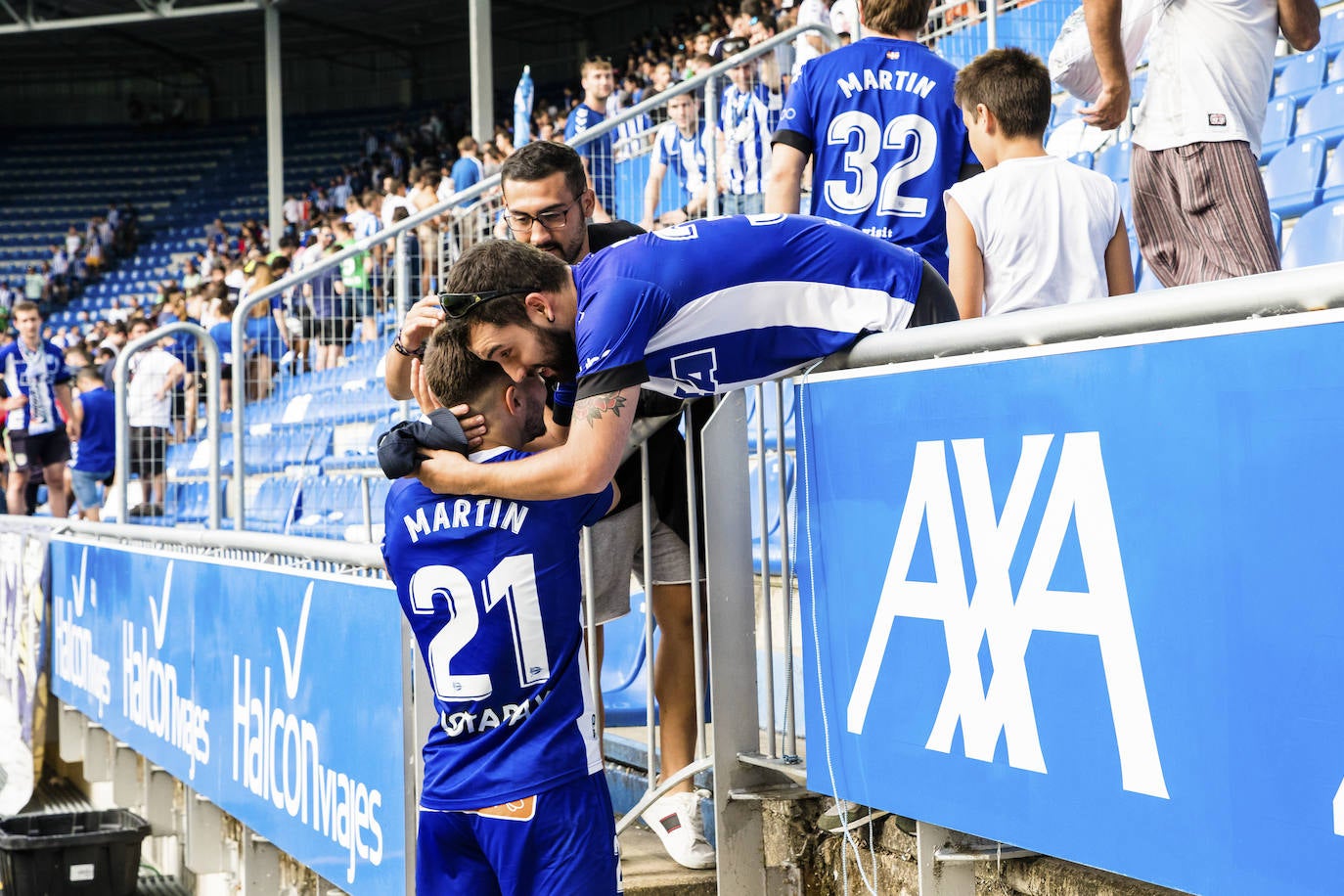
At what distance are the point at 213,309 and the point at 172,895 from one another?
6.43 meters

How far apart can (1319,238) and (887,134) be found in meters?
1.99

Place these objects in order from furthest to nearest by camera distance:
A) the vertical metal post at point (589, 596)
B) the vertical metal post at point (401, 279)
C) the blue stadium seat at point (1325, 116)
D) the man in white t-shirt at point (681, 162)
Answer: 1. the man in white t-shirt at point (681, 162)
2. the vertical metal post at point (401, 279)
3. the blue stadium seat at point (1325, 116)
4. the vertical metal post at point (589, 596)

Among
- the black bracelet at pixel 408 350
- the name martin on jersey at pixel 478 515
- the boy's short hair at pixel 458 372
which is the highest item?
the black bracelet at pixel 408 350

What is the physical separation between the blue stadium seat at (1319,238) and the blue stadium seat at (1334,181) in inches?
19.0

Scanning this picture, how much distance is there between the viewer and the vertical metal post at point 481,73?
17.2m

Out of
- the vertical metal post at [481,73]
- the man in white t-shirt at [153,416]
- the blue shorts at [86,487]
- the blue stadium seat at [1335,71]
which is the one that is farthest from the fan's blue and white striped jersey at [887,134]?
the vertical metal post at [481,73]

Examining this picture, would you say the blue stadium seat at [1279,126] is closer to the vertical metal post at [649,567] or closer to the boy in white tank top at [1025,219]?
the boy in white tank top at [1025,219]

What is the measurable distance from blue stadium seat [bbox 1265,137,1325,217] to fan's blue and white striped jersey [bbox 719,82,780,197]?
2.31 m

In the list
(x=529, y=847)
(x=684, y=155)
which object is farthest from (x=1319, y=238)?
(x=529, y=847)

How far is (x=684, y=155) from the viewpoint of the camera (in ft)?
23.3

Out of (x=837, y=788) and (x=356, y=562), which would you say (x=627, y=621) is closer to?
(x=356, y=562)

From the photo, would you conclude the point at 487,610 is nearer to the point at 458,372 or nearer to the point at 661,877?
the point at 458,372

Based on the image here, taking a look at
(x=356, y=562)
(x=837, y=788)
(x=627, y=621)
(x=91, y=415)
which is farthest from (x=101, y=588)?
(x=837, y=788)

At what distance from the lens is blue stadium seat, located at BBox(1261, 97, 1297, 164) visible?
5.89 metres
